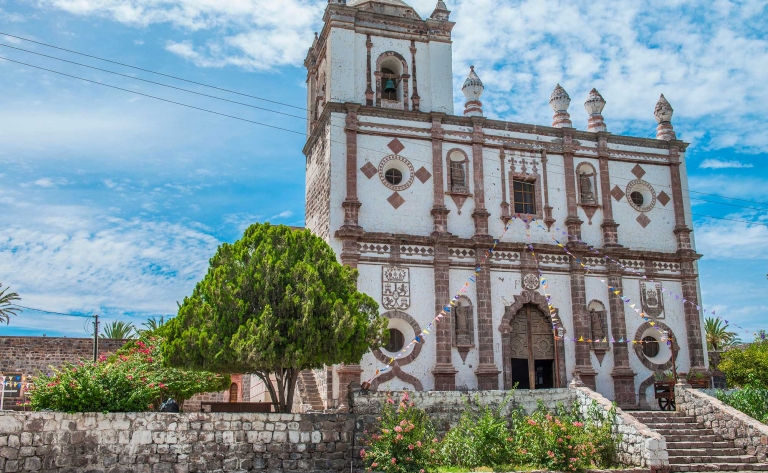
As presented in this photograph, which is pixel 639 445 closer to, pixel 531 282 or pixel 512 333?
pixel 512 333

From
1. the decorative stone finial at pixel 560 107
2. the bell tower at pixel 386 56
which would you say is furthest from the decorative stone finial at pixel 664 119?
the bell tower at pixel 386 56

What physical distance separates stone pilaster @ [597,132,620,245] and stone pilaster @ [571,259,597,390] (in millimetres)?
1708

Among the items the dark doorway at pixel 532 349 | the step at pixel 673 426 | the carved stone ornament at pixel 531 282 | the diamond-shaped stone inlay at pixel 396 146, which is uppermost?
the diamond-shaped stone inlay at pixel 396 146

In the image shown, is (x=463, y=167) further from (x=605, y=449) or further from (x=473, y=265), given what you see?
(x=605, y=449)

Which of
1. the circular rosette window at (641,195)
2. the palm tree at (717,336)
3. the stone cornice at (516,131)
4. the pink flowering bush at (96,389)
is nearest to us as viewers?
the pink flowering bush at (96,389)

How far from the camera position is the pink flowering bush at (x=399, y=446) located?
15289 mm

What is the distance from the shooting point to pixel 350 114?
23.8m

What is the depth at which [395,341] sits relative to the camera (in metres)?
22.5

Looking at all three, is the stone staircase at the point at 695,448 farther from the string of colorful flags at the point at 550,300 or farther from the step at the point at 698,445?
the string of colorful flags at the point at 550,300

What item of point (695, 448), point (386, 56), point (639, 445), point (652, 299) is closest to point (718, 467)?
point (695, 448)

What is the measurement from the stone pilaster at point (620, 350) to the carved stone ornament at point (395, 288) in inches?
274

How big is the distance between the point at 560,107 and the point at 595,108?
1.37 meters

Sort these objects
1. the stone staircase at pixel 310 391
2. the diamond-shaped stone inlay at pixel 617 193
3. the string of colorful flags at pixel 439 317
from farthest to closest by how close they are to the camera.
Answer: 1. the diamond-shaped stone inlay at pixel 617 193
2. the string of colorful flags at pixel 439 317
3. the stone staircase at pixel 310 391

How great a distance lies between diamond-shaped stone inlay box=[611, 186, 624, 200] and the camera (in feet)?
85.3
